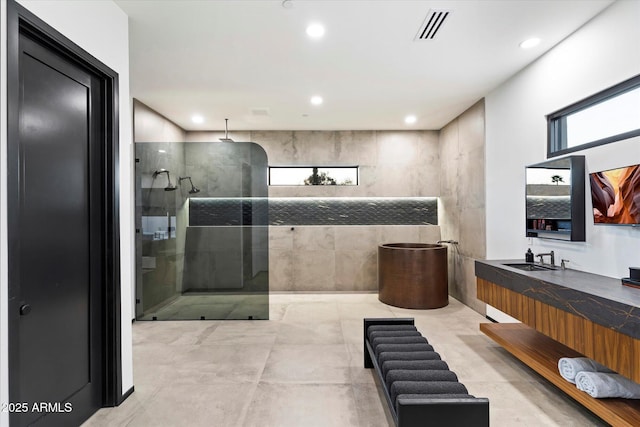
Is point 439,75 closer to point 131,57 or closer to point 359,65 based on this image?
point 359,65

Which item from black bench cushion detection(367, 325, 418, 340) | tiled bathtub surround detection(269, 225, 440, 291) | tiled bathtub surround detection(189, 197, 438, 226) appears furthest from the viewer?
tiled bathtub surround detection(189, 197, 438, 226)

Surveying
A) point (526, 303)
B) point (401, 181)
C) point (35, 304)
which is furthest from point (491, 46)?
point (35, 304)

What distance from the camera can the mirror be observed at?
2.79 m

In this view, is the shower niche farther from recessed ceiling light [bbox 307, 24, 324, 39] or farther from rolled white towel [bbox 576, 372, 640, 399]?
rolled white towel [bbox 576, 372, 640, 399]

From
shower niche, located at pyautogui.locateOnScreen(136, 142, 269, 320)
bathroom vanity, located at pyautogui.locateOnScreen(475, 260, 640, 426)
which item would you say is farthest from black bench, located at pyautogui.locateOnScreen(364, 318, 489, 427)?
shower niche, located at pyautogui.locateOnScreen(136, 142, 269, 320)

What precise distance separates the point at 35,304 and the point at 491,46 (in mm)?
4014

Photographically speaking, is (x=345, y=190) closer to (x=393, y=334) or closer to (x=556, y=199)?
(x=556, y=199)

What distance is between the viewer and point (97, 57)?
2287 millimetres

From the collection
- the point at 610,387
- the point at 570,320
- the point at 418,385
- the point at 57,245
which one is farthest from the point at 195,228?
the point at 610,387

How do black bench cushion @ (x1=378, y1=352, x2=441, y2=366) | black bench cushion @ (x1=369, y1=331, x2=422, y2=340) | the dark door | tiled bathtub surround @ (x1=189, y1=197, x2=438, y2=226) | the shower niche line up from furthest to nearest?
tiled bathtub surround @ (x1=189, y1=197, x2=438, y2=226)
the shower niche
black bench cushion @ (x1=369, y1=331, x2=422, y2=340)
black bench cushion @ (x1=378, y1=352, x2=441, y2=366)
the dark door

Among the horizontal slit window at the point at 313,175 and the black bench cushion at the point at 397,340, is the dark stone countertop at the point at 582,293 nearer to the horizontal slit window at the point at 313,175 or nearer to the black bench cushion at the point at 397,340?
the black bench cushion at the point at 397,340

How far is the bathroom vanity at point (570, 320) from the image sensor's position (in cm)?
186

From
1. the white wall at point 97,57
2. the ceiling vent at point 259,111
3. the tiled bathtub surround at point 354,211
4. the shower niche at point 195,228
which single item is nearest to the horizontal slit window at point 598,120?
the tiled bathtub surround at point 354,211

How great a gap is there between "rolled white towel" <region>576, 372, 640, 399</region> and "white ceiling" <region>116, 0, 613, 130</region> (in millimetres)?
2653
